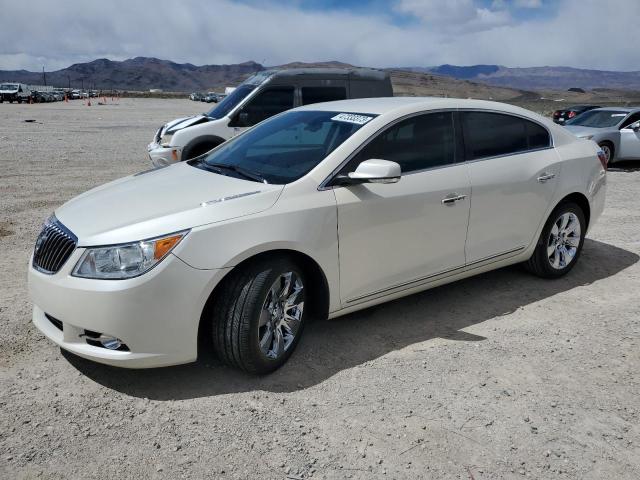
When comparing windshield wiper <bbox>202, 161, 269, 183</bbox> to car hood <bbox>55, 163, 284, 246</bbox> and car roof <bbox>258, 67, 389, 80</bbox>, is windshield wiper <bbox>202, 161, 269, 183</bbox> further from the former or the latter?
car roof <bbox>258, 67, 389, 80</bbox>

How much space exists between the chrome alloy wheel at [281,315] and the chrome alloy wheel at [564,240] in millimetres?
2686

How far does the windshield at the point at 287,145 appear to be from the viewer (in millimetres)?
3883

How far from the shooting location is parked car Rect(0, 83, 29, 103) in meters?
51.1

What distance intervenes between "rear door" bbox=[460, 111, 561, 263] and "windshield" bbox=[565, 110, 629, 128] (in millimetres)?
10119

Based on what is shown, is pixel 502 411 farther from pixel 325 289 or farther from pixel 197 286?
pixel 197 286

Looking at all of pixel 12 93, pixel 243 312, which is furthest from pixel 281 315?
pixel 12 93

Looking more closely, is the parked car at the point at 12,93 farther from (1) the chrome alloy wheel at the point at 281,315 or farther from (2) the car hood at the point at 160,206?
(1) the chrome alloy wheel at the point at 281,315

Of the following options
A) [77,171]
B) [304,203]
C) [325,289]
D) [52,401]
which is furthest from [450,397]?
[77,171]

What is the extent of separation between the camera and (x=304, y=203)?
3562 mm

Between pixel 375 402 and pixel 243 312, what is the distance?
0.93m

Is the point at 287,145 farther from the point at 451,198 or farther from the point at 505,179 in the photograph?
the point at 505,179

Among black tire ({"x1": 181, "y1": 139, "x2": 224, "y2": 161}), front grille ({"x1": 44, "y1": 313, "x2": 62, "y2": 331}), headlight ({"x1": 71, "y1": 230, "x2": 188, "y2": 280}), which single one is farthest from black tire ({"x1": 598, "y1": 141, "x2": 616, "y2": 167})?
front grille ({"x1": 44, "y1": 313, "x2": 62, "y2": 331})

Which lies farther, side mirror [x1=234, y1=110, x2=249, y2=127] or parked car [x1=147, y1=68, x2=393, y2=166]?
side mirror [x1=234, y1=110, x2=249, y2=127]

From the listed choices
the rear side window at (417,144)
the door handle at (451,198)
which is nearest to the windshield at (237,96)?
the rear side window at (417,144)
